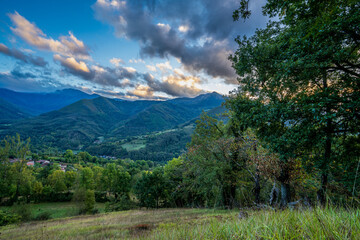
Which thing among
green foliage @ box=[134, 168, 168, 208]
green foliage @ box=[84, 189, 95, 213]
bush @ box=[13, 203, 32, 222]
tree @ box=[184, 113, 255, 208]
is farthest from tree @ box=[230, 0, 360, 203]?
green foliage @ box=[84, 189, 95, 213]

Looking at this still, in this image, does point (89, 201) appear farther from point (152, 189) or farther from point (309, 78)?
point (309, 78)

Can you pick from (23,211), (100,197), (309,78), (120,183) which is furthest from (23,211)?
(309,78)

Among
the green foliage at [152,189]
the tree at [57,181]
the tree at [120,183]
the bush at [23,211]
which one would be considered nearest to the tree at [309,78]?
the green foliage at [152,189]

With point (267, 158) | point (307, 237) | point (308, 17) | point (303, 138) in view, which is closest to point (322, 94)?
point (303, 138)

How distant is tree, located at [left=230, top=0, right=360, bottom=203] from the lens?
5767 millimetres

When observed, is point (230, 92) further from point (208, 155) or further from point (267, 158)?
point (208, 155)

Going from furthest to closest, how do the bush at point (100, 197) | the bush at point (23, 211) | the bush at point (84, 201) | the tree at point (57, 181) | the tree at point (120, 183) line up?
1. the bush at point (100, 197)
2. the tree at point (57, 181)
3. the tree at point (120, 183)
4. the bush at point (84, 201)
5. the bush at point (23, 211)

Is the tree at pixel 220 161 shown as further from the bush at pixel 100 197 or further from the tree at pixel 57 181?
the tree at pixel 57 181

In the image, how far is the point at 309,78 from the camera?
7523 mm

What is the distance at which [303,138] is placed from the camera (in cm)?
660

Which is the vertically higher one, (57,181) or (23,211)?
(23,211)

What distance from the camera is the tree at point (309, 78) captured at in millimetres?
5767

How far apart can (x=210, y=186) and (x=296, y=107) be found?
13.3m

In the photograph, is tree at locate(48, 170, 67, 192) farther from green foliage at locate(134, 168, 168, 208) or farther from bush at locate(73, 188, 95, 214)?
green foliage at locate(134, 168, 168, 208)
